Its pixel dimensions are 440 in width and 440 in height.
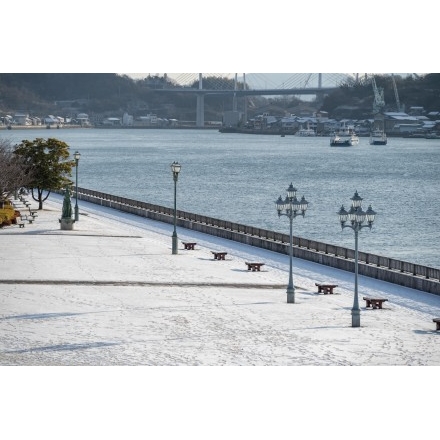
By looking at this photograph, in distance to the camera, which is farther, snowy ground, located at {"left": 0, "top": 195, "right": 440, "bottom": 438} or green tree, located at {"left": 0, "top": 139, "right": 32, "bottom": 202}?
green tree, located at {"left": 0, "top": 139, "right": 32, "bottom": 202}

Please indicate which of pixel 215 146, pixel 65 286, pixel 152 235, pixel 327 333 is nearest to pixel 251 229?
pixel 152 235

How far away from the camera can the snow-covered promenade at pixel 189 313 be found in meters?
20.3

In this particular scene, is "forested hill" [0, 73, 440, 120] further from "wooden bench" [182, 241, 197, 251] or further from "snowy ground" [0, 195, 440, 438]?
"snowy ground" [0, 195, 440, 438]

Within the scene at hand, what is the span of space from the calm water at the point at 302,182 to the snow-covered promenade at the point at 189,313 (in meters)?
15.5

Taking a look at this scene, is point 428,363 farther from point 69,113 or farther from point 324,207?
point 69,113

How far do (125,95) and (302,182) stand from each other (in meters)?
50.2

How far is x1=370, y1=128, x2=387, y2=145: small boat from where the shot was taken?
14638 centimetres

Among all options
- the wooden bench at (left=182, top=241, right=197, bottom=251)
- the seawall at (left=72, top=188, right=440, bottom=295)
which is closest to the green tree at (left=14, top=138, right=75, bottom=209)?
the seawall at (left=72, top=188, right=440, bottom=295)

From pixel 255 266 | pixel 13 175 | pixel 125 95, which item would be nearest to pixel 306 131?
pixel 125 95

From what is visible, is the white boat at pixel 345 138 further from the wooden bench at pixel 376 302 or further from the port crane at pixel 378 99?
the wooden bench at pixel 376 302

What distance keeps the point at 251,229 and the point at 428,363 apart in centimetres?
2077

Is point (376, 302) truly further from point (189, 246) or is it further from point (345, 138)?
point (345, 138)

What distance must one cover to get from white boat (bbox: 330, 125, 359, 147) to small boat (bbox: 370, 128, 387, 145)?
88.0 inches

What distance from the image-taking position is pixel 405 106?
132000 mm
